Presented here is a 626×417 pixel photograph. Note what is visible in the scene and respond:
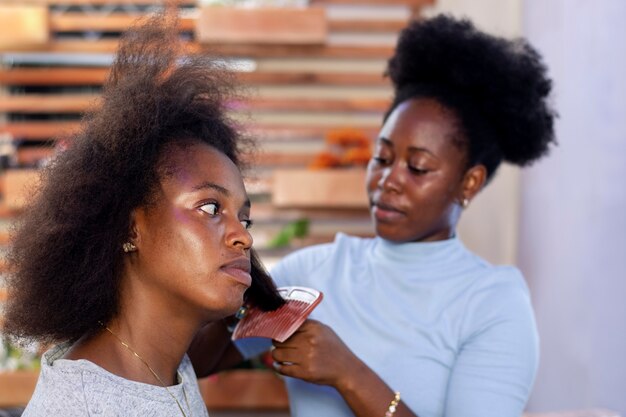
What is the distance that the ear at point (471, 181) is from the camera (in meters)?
1.92

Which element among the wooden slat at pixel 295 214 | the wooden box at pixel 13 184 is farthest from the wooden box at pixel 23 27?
the wooden slat at pixel 295 214

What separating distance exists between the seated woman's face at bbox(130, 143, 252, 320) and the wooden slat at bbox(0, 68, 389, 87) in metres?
3.10

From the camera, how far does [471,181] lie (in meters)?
1.92

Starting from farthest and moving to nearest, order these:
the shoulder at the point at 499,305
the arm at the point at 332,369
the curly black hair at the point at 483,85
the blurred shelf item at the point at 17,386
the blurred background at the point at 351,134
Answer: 1. the blurred shelf item at the point at 17,386
2. the blurred background at the point at 351,134
3. the curly black hair at the point at 483,85
4. the shoulder at the point at 499,305
5. the arm at the point at 332,369

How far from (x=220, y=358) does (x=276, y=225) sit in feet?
9.02

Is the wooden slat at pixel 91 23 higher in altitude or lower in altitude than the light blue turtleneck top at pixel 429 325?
higher

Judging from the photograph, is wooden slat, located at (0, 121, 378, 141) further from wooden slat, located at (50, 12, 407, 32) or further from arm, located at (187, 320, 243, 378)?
arm, located at (187, 320, 243, 378)

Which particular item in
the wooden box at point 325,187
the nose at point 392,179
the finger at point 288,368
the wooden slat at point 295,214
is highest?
the nose at point 392,179

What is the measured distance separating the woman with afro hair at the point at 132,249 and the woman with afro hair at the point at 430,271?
1.00 ft

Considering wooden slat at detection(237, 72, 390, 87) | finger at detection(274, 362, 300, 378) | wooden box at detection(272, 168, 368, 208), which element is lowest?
wooden box at detection(272, 168, 368, 208)

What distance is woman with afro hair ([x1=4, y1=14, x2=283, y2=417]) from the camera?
4.35 feet

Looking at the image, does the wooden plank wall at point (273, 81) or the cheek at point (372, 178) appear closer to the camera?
the cheek at point (372, 178)

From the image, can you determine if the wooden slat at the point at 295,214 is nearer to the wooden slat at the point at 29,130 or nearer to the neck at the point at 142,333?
the wooden slat at the point at 29,130

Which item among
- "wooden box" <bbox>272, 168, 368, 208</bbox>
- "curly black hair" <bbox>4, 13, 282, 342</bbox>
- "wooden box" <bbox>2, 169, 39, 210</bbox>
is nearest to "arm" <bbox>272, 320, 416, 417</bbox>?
"curly black hair" <bbox>4, 13, 282, 342</bbox>
